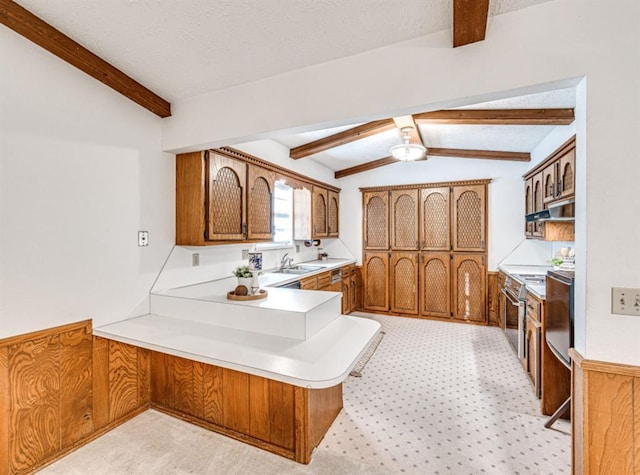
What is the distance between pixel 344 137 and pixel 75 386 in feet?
10.8

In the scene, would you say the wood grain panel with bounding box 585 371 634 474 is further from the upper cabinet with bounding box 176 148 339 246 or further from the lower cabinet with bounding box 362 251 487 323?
the lower cabinet with bounding box 362 251 487 323

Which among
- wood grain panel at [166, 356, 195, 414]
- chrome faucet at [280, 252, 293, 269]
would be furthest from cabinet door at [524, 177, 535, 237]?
wood grain panel at [166, 356, 195, 414]

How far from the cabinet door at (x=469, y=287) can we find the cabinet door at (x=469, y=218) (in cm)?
18

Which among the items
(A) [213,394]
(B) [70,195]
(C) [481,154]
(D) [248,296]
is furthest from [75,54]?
(C) [481,154]

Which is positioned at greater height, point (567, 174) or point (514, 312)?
point (567, 174)

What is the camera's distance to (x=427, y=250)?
4844 millimetres

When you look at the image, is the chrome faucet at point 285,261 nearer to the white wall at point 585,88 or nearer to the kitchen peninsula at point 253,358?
the kitchen peninsula at point 253,358

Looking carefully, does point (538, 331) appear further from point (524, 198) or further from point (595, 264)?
point (524, 198)

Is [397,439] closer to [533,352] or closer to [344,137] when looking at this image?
[533,352]

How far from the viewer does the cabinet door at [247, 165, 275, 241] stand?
3.10m

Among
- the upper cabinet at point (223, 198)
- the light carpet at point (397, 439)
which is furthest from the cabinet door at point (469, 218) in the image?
the upper cabinet at point (223, 198)

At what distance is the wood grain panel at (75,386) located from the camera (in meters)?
1.96

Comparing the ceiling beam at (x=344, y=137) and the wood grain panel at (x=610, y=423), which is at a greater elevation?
the ceiling beam at (x=344, y=137)

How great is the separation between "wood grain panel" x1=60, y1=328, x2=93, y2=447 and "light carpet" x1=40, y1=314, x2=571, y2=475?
0.44 ft
